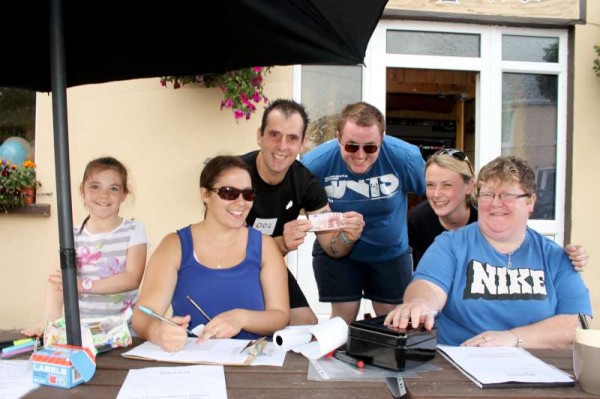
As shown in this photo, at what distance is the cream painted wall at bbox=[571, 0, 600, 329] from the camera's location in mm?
5422

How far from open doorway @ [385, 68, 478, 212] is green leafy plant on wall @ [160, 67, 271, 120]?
2392 millimetres

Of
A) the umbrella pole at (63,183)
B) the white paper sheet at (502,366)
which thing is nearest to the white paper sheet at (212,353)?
the umbrella pole at (63,183)

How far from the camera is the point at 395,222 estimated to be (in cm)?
378

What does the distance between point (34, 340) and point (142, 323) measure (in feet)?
1.23

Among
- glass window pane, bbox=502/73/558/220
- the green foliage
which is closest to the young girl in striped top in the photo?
glass window pane, bbox=502/73/558/220

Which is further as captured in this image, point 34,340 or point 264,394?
point 34,340

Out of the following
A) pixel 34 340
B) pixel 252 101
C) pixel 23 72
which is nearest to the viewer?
pixel 34 340

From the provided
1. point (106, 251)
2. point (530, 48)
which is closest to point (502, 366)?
point (106, 251)

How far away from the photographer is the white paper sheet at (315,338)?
179cm

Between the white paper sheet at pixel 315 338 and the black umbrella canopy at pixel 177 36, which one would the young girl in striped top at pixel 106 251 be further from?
the white paper sheet at pixel 315 338

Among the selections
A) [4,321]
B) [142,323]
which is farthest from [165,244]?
[4,321]

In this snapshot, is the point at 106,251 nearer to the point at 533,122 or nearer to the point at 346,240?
the point at 346,240

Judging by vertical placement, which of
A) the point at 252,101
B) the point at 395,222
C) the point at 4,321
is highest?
the point at 252,101

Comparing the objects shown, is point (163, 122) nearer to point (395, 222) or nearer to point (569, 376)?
point (395, 222)
